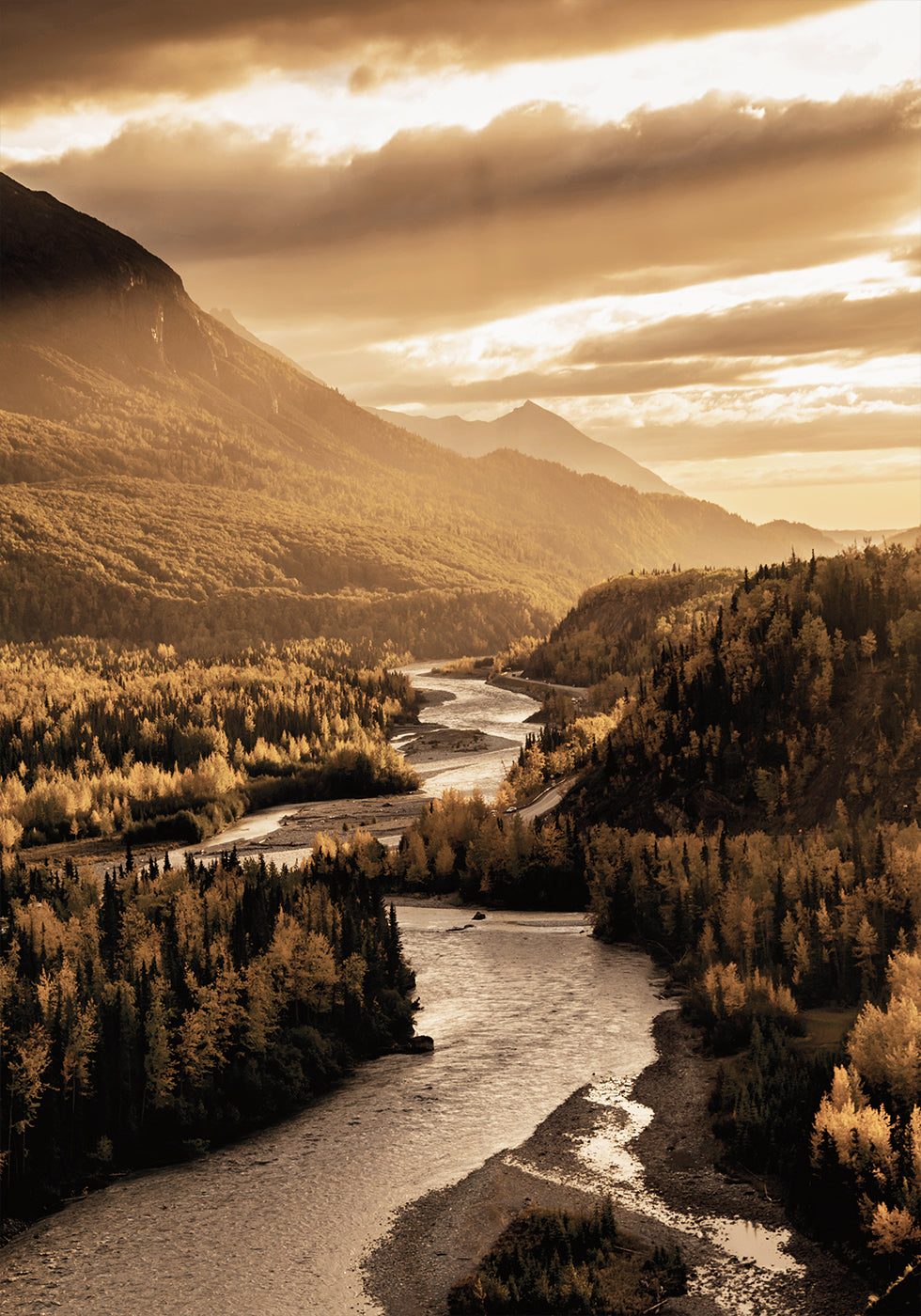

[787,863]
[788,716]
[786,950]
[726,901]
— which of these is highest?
[788,716]

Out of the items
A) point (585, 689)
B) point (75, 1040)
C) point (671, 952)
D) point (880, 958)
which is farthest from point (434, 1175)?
point (585, 689)

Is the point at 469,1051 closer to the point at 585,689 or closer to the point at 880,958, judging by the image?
the point at 880,958

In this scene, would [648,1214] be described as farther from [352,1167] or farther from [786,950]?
[786,950]

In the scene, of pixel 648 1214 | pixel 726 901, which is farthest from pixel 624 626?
pixel 648 1214

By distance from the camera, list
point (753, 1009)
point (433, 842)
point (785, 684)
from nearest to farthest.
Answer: point (753, 1009) < point (785, 684) < point (433, 842)

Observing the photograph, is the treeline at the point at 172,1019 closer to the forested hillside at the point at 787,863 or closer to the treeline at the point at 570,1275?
the treeline at the point at 570,1275

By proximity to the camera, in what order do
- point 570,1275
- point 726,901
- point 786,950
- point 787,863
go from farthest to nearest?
point 787,863 → point 726,901 → point 786,950 → point 570,1275

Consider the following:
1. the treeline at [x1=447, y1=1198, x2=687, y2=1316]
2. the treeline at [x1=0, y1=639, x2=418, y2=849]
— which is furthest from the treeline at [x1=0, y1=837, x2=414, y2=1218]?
the treeline at [x1=0, y1=639, x2=418, y2=849]
